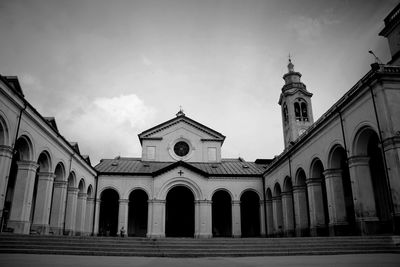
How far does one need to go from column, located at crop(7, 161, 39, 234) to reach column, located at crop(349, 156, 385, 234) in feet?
66.1

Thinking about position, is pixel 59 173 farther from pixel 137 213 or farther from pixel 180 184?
pixel 137 213

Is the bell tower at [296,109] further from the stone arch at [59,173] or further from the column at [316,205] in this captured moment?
the stone arch at [59,173]

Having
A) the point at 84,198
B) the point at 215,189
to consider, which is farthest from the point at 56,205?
the point at 215,189

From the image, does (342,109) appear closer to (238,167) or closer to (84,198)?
(238,167)

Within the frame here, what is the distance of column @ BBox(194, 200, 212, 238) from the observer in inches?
1334

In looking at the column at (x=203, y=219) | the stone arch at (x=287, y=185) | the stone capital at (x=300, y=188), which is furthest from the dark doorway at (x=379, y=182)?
the column at (x=203, y=219)

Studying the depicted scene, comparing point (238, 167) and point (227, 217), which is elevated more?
point (238, 167)

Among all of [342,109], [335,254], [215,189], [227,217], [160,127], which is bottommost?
[335,254]

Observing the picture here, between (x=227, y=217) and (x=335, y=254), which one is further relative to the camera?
(x=227, y=217)

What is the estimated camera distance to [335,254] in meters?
14.1

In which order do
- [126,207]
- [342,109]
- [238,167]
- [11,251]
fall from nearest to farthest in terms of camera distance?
[11,251] < [342,109] < [126,207] < [238,167]

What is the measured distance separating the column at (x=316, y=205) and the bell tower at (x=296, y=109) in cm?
Answer: 1863

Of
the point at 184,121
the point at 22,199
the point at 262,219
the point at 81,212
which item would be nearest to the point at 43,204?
the point at 22,199

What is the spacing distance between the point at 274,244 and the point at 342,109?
32.4 ft
